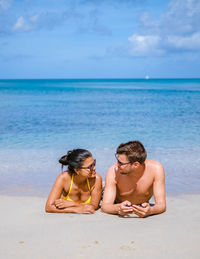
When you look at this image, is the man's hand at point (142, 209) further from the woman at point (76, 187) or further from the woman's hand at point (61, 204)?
the woman's hand at point (61, 204)

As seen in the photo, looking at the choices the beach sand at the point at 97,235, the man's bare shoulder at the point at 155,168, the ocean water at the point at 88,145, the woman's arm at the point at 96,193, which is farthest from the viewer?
the ocean water at the point at 88,145

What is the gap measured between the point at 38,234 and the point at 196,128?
10521 millimetres

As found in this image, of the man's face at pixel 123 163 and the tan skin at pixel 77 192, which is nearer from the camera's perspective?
the man's face at pixel 123 163

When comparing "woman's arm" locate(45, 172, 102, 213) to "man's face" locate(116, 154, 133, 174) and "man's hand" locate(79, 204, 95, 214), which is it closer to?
"man's hand" locate(79, 204, 95, 214)

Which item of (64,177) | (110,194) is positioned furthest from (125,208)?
(64,177)

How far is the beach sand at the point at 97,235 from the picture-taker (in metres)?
3.26

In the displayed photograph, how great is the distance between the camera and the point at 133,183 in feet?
14.7

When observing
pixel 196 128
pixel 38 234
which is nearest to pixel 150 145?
pixel 196 128

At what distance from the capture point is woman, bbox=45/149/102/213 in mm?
4383

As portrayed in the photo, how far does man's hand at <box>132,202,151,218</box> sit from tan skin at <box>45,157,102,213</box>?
2.03ft

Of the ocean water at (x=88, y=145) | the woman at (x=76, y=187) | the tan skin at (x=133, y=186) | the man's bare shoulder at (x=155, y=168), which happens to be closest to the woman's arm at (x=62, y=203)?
the woman at (x=76, y=187)

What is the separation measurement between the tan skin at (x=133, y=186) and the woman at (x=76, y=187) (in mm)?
223

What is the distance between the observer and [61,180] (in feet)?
14.8

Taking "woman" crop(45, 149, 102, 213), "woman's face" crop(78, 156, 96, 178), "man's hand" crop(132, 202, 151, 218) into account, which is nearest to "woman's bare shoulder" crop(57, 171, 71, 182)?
"woman" crop(45, 149, 102, 213)
